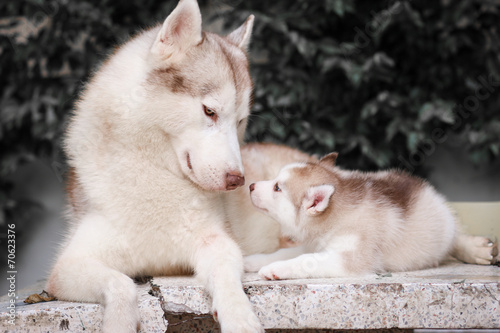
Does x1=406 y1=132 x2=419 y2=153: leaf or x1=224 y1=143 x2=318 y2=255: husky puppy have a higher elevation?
x1=406 y1=132 x2=419 y2=153: leaf

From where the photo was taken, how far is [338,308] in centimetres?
195

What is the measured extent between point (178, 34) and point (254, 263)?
1.12 m

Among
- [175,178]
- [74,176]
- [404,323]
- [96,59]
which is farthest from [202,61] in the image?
[96,59]

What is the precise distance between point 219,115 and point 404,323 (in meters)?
1.11

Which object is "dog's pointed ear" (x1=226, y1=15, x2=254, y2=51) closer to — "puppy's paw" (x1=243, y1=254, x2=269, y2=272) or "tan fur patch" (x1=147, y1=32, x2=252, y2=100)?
"tan fur patch" (x1=147, y1=32, x2=252, y2=100)

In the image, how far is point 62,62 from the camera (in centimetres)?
456

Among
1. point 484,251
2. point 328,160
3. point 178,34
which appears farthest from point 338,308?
point 178,34

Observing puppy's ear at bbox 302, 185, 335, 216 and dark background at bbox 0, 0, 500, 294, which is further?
dark background at bbox 0, 0, 500, 294

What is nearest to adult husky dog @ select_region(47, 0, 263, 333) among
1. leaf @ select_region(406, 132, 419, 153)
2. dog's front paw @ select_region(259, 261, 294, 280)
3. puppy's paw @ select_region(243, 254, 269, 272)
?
dog's front paw @ select_region(259, 261, 294, 280)

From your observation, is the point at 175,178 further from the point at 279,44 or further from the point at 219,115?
the point at 279,44

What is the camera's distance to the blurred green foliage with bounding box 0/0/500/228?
4262 millimetres

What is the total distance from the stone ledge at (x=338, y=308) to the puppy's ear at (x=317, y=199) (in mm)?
386

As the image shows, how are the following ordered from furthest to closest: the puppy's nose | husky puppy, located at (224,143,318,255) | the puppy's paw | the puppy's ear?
husky puppy, located at (224,143,318,255) < the puppy's paw < the puppy's ear < the puppy's nose

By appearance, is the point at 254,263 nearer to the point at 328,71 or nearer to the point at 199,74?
the point at 199,74
